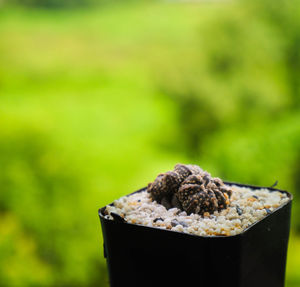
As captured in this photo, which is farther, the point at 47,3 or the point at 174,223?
the point at 47,3

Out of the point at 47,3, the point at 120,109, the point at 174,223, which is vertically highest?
the point at 47,3

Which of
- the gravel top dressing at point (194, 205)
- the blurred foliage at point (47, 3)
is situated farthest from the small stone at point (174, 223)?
the blurred foliage at point (47, 3)

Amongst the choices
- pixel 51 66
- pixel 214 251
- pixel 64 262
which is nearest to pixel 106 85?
pixel 51 66

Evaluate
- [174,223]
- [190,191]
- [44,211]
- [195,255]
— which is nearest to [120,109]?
[44,211]

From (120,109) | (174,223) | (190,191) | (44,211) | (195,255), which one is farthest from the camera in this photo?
(120,109)

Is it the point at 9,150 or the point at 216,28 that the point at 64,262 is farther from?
the point at 216,28

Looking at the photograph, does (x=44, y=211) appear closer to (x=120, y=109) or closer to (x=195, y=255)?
(x=120, y=109)
